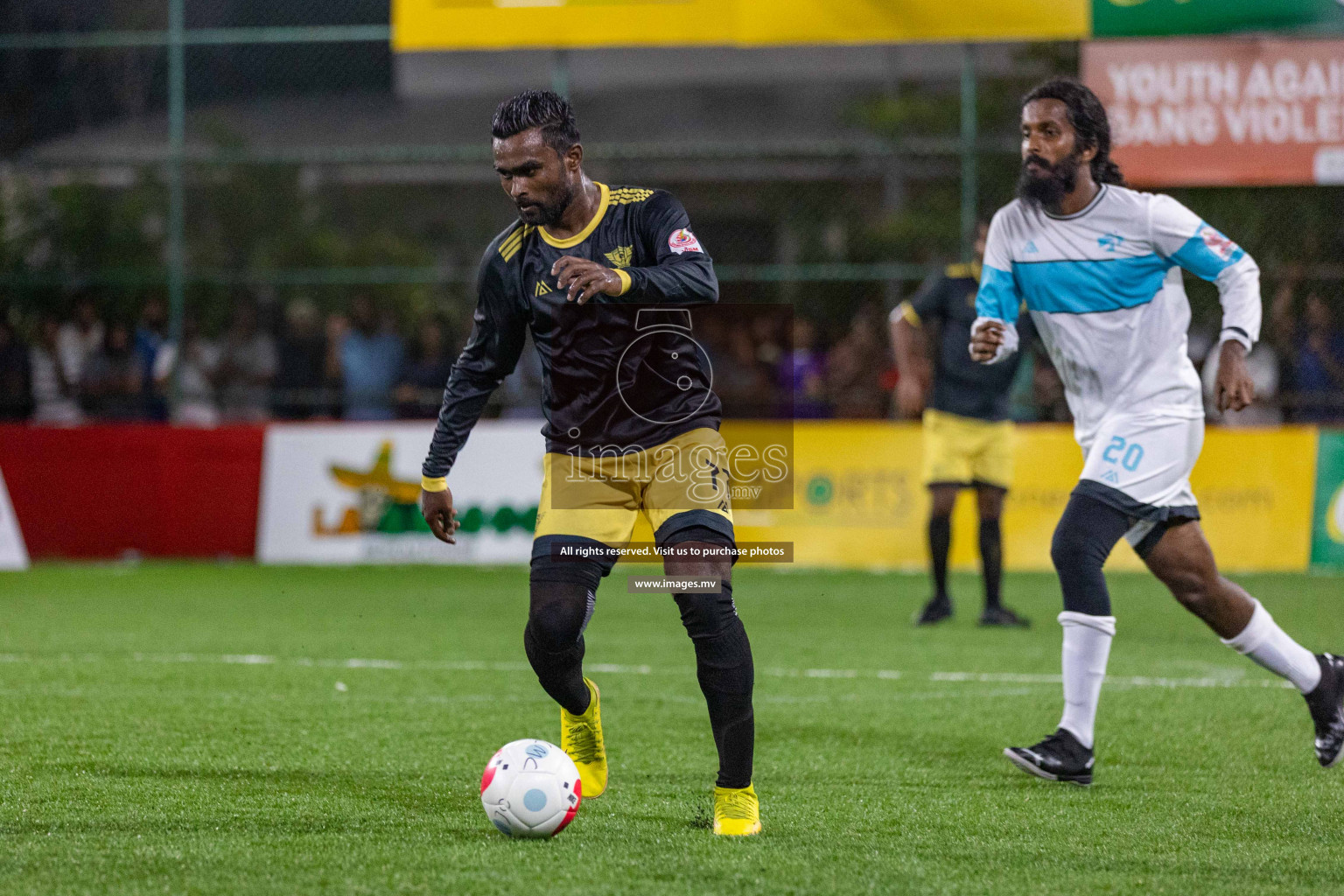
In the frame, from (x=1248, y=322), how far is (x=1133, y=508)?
707mm

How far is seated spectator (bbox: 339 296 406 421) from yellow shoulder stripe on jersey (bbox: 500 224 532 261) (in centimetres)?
948

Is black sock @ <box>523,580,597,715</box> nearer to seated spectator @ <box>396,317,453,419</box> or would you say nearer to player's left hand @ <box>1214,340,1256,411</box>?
player's left hand @ <box>1214,340,1256,411</box>

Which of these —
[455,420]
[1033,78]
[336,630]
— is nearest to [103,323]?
[336,630]

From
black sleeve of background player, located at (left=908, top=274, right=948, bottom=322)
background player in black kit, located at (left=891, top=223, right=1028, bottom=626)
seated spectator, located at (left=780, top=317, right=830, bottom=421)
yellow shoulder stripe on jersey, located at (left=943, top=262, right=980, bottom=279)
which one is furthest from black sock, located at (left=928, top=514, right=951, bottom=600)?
seated spectator, located at (left=780, top=317, right=830, bottom=421)

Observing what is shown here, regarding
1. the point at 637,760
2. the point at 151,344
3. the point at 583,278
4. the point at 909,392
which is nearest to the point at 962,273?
the point at 909,392

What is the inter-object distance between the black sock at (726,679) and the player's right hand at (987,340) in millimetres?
1384

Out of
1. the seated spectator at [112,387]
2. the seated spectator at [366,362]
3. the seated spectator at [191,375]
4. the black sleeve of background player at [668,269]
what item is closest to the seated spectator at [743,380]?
the seated spectator at [366,362]

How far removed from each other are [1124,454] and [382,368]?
9.89m

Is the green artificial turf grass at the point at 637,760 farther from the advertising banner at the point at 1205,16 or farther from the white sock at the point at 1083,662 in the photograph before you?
the advertising banner at the point at 1205,16

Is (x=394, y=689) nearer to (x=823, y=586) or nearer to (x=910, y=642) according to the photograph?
Result: (x=910, y=642)

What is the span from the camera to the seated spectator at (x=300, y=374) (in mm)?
13906

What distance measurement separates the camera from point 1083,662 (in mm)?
5176

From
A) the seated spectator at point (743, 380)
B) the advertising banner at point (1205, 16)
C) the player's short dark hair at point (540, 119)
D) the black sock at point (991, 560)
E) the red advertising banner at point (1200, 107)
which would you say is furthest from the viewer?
the advertising banner at point (1205, 16)

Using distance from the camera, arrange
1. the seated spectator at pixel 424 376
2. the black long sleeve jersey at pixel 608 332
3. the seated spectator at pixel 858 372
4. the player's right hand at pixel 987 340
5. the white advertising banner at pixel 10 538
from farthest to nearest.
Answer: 1. the seated spectator at pixel 858 372
2. the seated spectator at pixel 424 376
3. the white advertising banner at pixel 10 538
4. the player's right hand at pixel 987 340
5. the black long sleeve jersey at pixel 608 332
